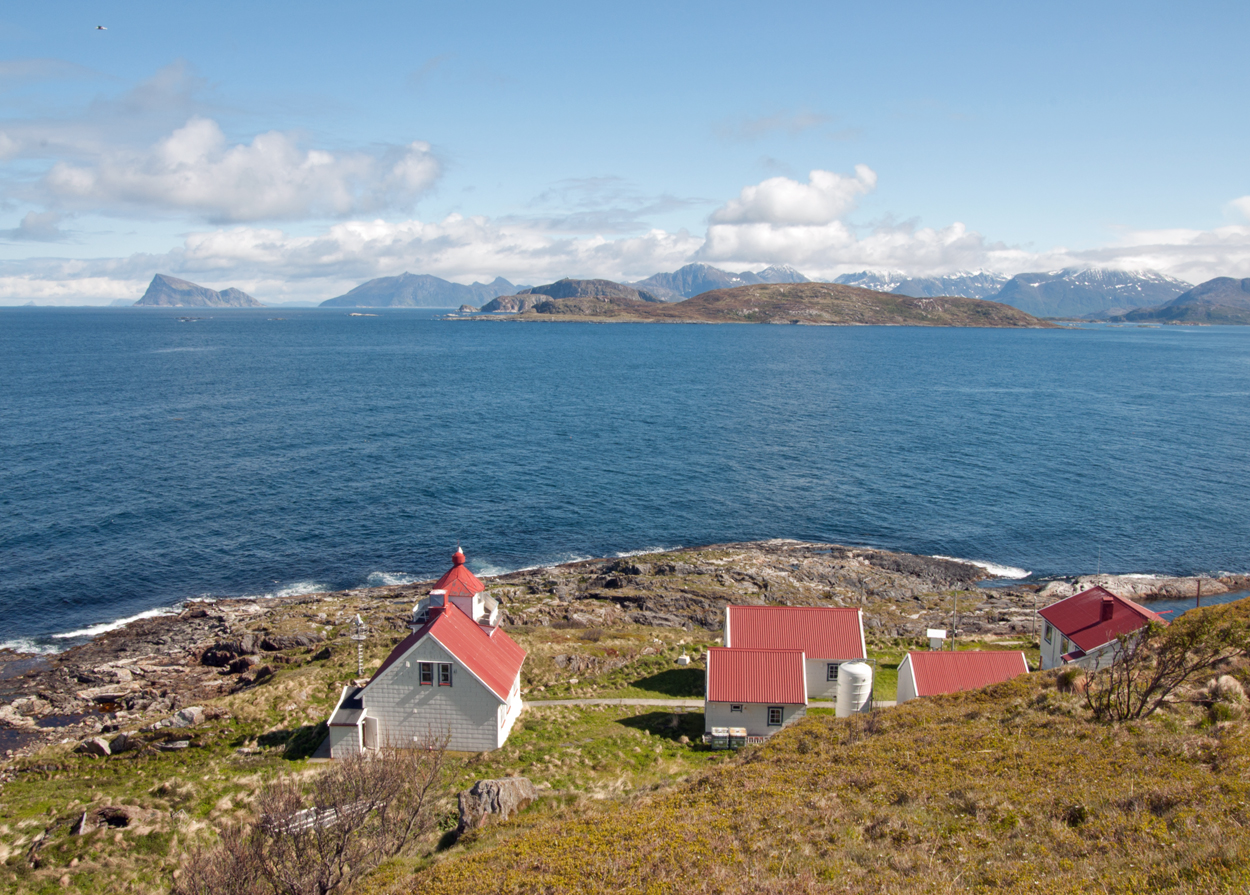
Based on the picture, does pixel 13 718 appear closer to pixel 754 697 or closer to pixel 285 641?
pixel 285 641

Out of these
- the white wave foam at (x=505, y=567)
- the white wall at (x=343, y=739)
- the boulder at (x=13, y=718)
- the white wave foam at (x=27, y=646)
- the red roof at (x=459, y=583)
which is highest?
the red roof at (x=459, y=583)

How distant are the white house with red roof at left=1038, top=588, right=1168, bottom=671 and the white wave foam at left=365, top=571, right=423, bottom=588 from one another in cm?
4629

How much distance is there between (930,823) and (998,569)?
167 ft

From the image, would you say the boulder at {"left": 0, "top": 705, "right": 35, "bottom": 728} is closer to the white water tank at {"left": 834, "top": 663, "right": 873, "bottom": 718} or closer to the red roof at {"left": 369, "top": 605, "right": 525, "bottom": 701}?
the red roof at {"left": 369, "top": 605, "right": 525, "bottom": 701}

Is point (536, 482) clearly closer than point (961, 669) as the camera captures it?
No

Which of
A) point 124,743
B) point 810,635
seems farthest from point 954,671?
point 124,743

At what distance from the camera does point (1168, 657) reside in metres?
27.0

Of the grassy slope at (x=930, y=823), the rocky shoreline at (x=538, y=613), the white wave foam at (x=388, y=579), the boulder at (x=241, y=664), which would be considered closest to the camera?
the grassy slope at (x=930, y=823)

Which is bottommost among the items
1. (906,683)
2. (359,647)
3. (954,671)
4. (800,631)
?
(906,683)

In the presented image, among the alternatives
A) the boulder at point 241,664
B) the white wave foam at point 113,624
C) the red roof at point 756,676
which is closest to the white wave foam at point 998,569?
the red roof at point 756,676

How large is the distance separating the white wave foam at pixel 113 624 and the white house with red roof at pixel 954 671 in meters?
50.9

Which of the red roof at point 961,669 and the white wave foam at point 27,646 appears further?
the white wave foam at point 27,646

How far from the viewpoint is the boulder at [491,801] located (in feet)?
86.0

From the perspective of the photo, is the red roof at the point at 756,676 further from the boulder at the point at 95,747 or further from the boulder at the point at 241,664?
the boulder at the point at 241,664
